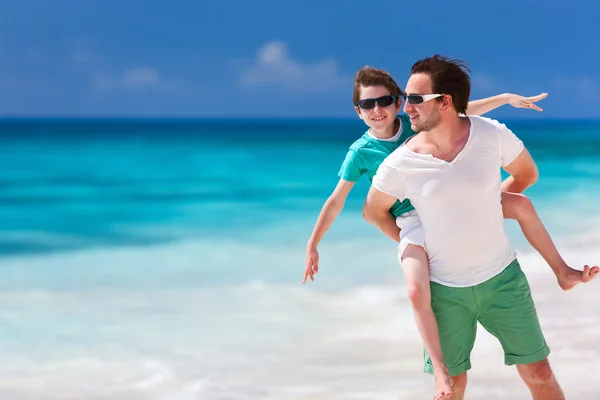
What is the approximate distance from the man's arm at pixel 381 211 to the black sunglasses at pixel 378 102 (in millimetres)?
370

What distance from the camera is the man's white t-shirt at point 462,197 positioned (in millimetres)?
3045

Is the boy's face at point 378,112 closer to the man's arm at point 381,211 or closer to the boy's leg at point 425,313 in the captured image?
the man's arm at point 381,211

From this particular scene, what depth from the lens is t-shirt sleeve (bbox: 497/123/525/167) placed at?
3113 mm

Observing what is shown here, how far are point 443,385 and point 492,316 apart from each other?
39 cm

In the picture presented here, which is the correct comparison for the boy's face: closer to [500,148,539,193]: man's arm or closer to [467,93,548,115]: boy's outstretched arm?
[467,93,548,115]: boy's outstretched arm

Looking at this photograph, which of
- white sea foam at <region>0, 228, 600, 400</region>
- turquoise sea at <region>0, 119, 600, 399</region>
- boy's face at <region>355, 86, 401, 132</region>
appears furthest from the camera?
turquoise sea at <region>0, 119, 600, 399</region>

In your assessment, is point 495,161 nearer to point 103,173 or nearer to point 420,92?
point 420,92

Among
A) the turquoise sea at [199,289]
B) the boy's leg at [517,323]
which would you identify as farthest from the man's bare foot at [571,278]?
the turquoise sea at [199,289]

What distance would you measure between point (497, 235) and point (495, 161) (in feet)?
0.93

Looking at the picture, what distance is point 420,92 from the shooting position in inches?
120

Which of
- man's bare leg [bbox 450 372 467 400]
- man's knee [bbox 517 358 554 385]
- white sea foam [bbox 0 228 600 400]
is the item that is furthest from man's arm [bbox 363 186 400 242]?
white sea foam [bbox 0 228 600 400]

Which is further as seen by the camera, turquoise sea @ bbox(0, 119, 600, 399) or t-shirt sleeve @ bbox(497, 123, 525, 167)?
turquoise sea @ bbox(0, 119, 600, 399)

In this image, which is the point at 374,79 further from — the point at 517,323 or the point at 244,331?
the point at 244,331

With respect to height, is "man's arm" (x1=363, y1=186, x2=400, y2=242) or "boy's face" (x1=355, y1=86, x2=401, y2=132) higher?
"boy's face" (x1=355, y1=86, x2=401, y2=132)
